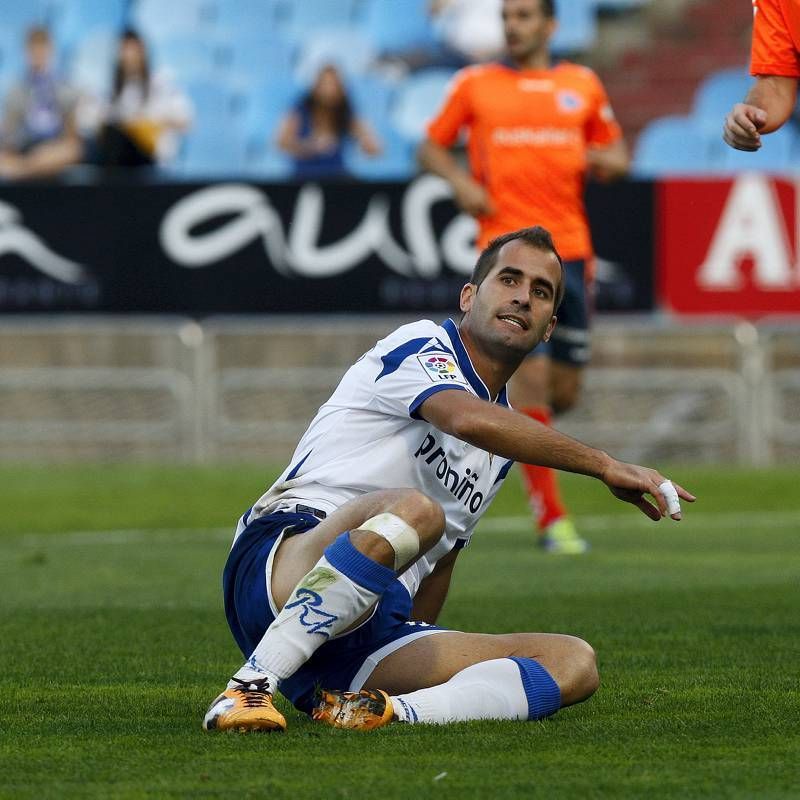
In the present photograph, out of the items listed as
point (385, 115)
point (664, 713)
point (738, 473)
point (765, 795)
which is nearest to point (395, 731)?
point (664, 713)

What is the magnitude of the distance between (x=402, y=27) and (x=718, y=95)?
3.19 metres

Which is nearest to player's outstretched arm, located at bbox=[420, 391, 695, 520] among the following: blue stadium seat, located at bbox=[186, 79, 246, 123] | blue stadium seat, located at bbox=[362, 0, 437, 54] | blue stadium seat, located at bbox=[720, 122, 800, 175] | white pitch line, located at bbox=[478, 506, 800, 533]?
white pitch line, located at bbox=[478, 506, 800, 533]

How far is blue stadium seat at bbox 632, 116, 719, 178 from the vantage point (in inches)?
687

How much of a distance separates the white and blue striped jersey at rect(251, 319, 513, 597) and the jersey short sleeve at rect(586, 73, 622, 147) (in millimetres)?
5357

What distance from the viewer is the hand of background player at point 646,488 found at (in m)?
3.95

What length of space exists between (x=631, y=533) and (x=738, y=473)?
380 centimetres

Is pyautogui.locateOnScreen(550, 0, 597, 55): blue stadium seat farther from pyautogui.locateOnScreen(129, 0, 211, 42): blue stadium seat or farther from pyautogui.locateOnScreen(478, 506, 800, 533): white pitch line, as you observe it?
pyautogui.locateOnScreen(478, 506, 800, 533): white pitch line

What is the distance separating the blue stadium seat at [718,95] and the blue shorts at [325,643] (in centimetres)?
1385

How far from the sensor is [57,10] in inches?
720

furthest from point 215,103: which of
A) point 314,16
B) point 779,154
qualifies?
point 779,154

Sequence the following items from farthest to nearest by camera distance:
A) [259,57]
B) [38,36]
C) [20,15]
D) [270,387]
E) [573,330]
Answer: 1. [20,15]
2. [259,57]
3. [38,36]
4. [270,387]
5. [573,330]

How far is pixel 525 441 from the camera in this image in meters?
4.21

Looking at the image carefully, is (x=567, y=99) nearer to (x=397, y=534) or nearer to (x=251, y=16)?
(x=397, y=534)

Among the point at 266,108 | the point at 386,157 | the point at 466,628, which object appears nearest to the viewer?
the point at 466,628
